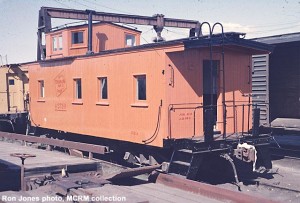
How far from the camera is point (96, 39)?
17016 mm

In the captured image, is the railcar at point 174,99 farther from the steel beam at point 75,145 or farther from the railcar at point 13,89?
the railcar at point 13,89

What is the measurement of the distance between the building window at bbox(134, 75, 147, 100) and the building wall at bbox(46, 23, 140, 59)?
6.50m

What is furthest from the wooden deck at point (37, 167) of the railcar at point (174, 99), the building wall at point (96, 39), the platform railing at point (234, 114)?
the building wall at point (96, 39)

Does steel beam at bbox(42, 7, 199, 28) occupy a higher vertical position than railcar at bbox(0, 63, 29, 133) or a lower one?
higher

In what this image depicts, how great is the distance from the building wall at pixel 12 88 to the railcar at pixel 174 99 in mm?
6188

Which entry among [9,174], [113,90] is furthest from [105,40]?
[9,174]

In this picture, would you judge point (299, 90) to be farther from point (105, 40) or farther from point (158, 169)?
point (158, 169)

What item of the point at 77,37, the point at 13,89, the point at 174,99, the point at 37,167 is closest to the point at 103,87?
the point at 174,99

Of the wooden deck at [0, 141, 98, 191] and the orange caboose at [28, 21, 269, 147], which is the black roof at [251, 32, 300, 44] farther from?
the wooden deck at [0, 141, 98, 191]

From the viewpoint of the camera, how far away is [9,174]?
834cm

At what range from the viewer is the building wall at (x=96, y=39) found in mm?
16375

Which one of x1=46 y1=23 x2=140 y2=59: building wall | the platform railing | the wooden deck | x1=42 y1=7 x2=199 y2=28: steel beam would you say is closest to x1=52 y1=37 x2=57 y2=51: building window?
x1=46 y1=23 x2=140 y2=59: building wall

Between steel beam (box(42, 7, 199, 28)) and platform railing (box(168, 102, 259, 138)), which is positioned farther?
steel beam (box(42, 7, 199, 28))

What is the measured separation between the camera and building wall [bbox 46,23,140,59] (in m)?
16.4
